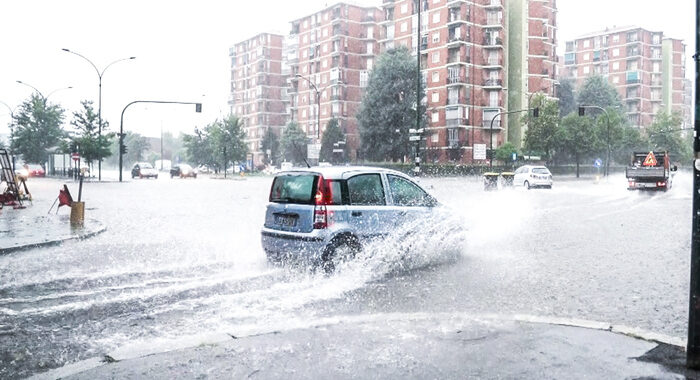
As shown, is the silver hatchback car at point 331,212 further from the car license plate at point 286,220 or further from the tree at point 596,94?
the tree at point 596,94

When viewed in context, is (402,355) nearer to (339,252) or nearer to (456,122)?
(339,252)

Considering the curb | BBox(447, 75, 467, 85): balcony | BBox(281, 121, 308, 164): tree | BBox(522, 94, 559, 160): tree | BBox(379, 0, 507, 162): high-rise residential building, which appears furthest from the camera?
BBox(281, 121, 308, 164): tree

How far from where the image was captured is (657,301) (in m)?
6.54

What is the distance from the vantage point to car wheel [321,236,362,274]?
7.88 meters

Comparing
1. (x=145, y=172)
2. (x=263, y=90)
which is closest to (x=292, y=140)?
(x=263, y=90)

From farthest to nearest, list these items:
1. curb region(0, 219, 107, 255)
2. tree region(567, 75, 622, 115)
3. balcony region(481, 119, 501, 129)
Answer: tree region(567, 75, 622, 115) < balcony region(481, 119, 501, 129) < curb region(0, 219, 107, 255)

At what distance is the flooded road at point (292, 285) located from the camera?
17.7ft

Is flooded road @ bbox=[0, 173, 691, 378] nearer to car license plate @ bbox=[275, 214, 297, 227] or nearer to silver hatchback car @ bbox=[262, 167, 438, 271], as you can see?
silver hatchback car @ bbox=[262, 167, 438, 271]

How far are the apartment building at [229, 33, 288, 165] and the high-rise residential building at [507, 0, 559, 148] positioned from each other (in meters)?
49.1

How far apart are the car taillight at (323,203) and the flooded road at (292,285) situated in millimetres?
706

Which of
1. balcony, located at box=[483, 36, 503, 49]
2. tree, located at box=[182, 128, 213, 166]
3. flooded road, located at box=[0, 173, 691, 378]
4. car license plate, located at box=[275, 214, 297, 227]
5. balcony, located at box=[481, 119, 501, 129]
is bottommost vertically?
flooded road, located at box=[0, 173, 691, 378]

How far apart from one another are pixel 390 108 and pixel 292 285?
188 feet

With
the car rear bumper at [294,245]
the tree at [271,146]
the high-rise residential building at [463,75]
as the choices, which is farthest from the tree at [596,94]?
the car rear bumper at [294,245]

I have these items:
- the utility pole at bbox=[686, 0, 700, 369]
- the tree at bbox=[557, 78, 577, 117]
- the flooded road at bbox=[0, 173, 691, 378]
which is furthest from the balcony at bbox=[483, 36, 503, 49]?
the utility pole at bbox=[686, 0, 700, 369]
